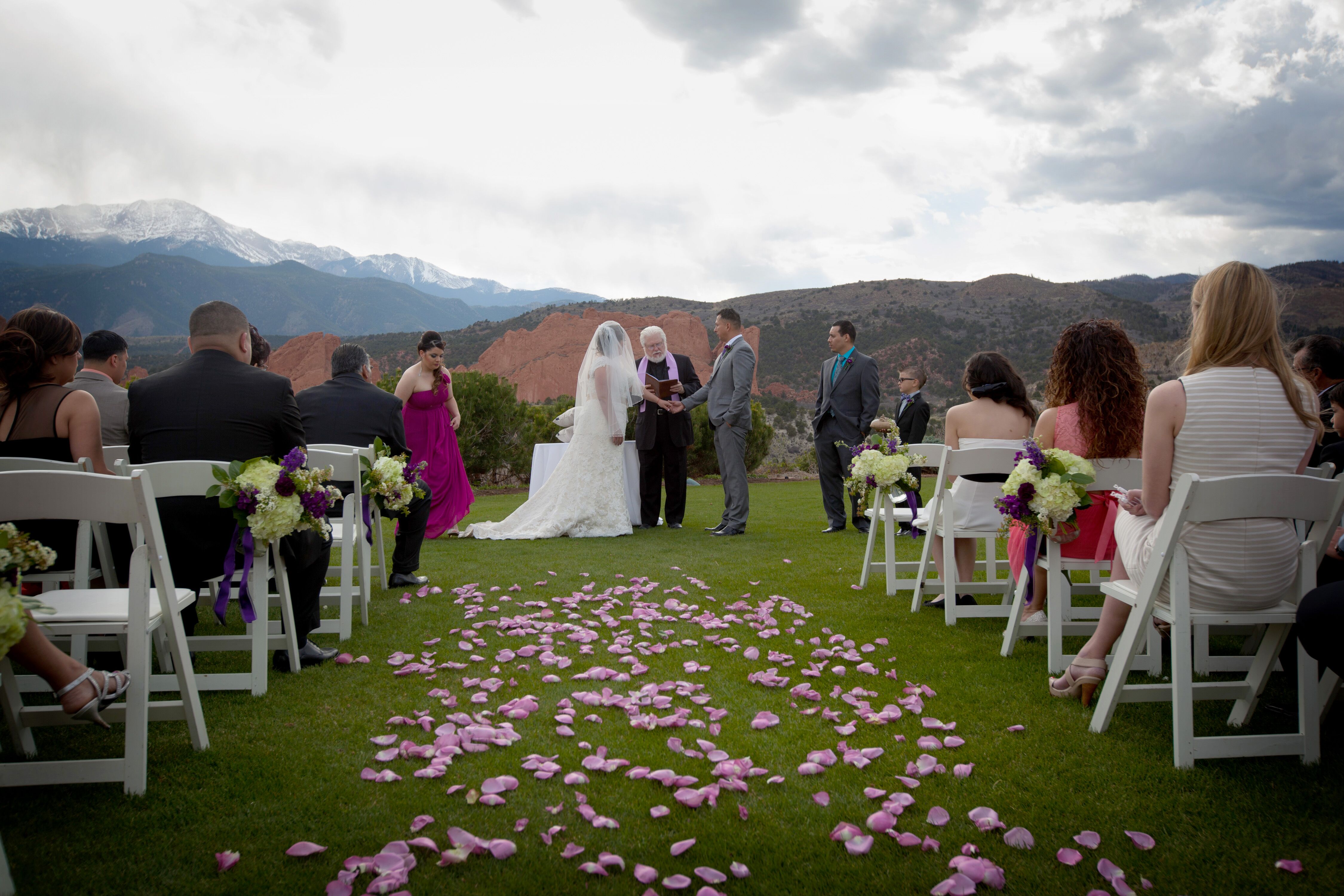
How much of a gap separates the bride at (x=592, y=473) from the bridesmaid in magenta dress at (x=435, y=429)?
1.30 ft

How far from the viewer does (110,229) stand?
14100 cm

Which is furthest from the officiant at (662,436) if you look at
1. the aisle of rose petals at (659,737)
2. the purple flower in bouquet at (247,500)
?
the purple flower in bouquet at (247,500)

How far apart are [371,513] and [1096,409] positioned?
501cm

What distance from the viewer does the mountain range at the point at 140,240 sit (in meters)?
111

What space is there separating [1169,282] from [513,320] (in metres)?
50.2

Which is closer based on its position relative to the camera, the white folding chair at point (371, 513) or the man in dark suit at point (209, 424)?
the man in dark suit at point (209, 424)

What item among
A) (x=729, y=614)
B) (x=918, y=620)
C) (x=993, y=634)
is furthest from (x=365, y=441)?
(x=993, y=634)

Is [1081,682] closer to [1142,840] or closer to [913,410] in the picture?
[1142,840]

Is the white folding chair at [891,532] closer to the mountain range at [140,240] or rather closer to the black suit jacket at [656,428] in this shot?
the black suit jacket at [656,428]

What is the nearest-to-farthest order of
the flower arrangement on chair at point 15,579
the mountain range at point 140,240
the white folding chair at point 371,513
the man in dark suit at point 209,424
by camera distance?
1. the flower arrangement on chair at point 15,579
2. the man in dark suit at point 209,424
3. the white folding chair at point 371,513
4. the mountain range at point 140,240

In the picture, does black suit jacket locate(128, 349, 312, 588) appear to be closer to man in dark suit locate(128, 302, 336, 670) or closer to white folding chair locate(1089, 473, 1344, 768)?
man in dark suit locate(128, 302, 336, 670)

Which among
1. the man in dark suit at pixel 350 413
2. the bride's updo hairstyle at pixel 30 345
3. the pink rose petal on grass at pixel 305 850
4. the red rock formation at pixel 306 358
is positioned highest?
the red rock formation at pixel 306 358

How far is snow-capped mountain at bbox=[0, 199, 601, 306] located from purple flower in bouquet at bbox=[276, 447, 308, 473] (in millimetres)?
74938

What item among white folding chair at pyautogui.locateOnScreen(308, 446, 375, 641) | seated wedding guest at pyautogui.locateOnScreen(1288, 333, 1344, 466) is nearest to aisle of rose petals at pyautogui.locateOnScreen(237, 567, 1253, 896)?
white folding chair at pyautogui.locateOnScreen(308, 446, 375, 641)
